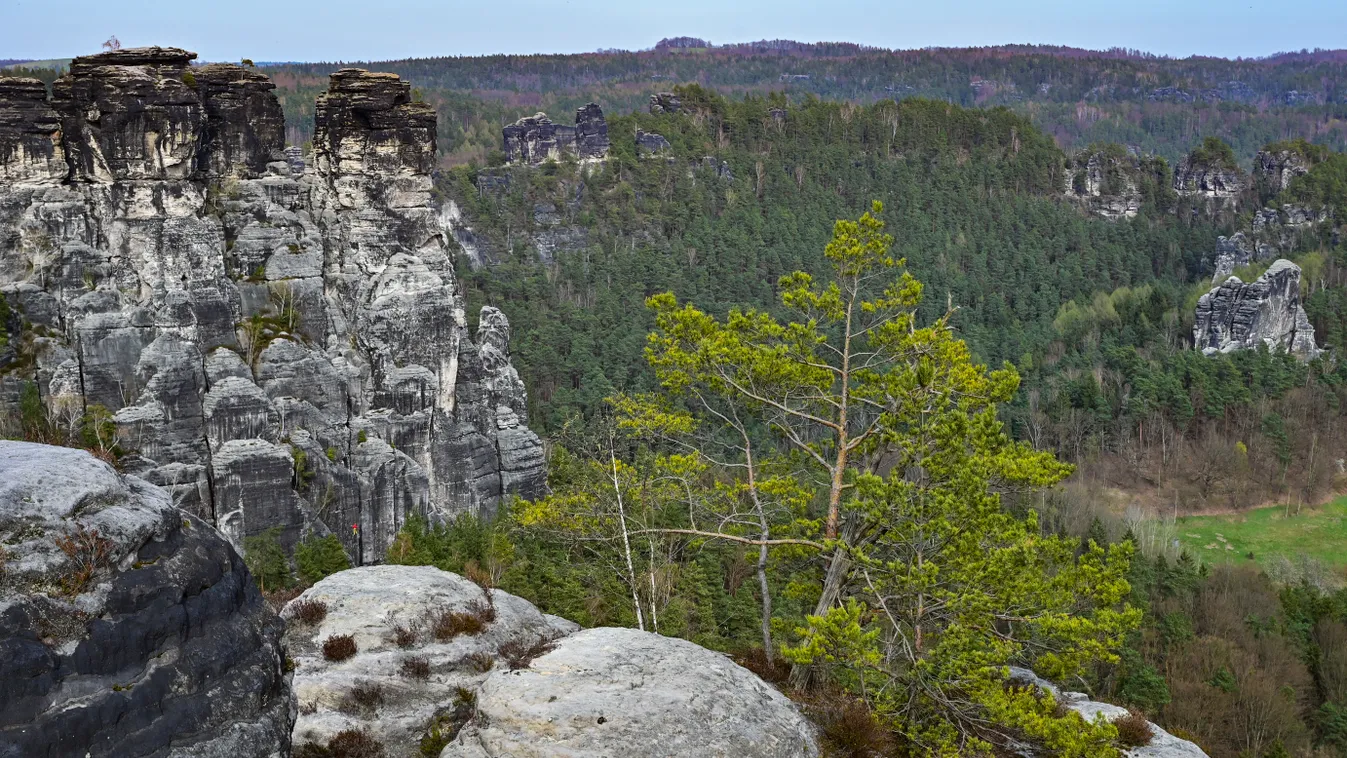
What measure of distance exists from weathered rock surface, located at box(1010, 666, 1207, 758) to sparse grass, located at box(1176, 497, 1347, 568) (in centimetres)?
5465

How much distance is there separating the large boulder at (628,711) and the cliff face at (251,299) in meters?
31.7

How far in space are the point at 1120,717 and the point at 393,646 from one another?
10.4 m

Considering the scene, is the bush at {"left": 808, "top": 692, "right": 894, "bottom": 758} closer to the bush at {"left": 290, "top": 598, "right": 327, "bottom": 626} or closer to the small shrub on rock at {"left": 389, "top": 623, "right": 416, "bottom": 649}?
the small shrub on rock at {"left": 389, "top": 623, "right": 416, "bottom": 649}

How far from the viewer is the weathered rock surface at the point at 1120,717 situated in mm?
16094

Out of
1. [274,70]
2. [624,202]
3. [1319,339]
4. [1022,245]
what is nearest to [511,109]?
[274,70]

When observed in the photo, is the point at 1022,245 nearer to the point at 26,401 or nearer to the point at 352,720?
the point at 26,401

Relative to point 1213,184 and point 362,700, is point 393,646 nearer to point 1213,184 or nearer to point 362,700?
point 362,700

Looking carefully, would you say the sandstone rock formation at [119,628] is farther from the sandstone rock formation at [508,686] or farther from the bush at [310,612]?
the bush at [310,612]

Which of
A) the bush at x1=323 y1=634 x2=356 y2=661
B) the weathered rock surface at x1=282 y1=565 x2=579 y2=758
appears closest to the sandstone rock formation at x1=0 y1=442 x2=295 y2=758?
the weathered rock surface at x1=282 y1=565 x2=579 y2=758

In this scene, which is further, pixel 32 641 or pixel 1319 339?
pixel 1319 339

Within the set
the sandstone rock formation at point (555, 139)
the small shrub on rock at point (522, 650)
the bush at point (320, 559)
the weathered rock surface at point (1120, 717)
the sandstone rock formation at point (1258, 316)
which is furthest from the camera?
the sandstone rock formation at point (555, 139)

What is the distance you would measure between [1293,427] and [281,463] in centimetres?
7175

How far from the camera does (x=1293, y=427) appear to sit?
83.7 m

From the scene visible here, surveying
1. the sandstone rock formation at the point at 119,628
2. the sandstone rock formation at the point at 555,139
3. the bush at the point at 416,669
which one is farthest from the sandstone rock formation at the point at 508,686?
the sandstone rock formation at the point at 555,139
